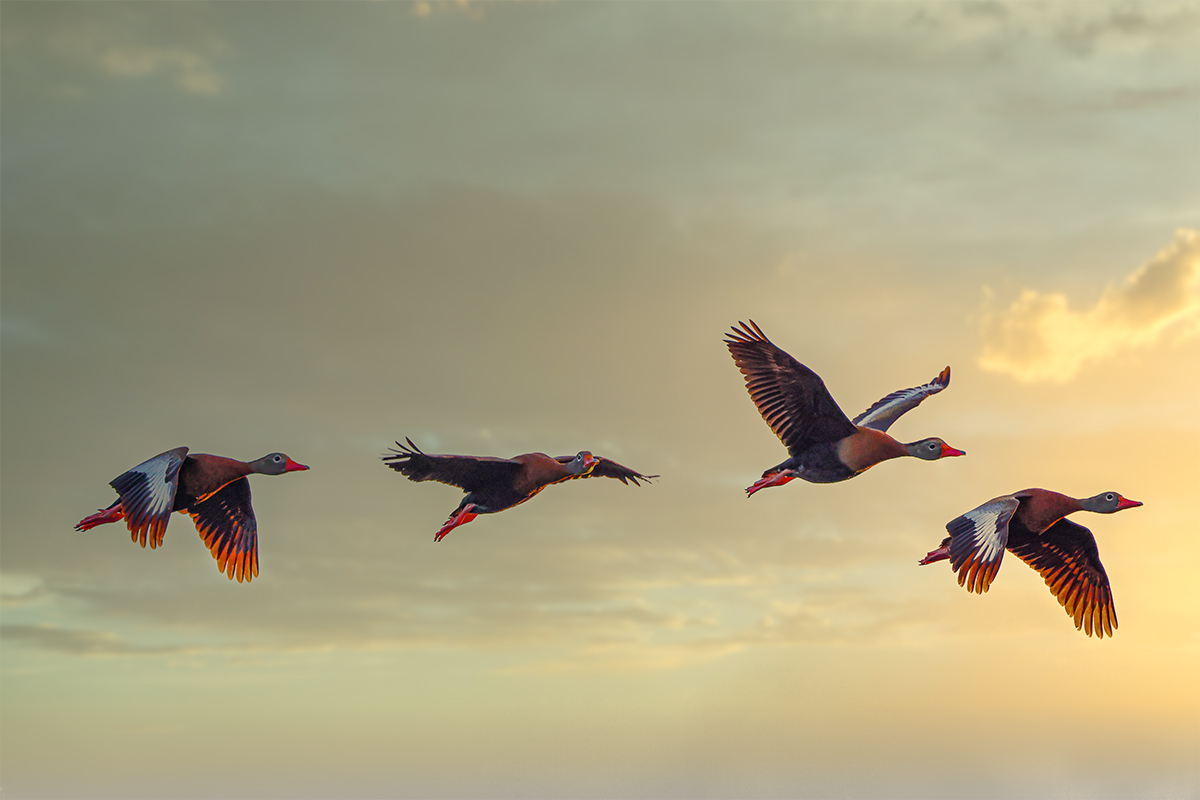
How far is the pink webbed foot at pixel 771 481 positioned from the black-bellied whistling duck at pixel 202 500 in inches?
257

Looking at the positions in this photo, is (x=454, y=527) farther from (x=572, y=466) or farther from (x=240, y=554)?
(x=240, y=554)

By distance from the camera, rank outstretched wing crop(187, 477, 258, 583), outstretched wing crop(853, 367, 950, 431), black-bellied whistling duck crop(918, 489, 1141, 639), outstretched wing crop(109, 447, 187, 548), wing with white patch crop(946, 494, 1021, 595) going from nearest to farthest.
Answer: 1. wing with white patch crop(946, 494, 1021, 595)
2. outstretched wing crop(109, 447, 187, 548)
3. black-bellied whistling duck crop(918, 489, 1141, 639)
4. outstretched wing crop(187, 477, 258, 583)
5. outstretched wing crop(853, 367, 950, 431)

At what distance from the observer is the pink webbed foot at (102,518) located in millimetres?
16547

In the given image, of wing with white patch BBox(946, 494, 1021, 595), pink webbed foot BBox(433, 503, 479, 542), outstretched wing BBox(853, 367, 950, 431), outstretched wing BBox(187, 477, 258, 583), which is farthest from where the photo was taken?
outstretched wing BBox(853, 367, 950, 431)

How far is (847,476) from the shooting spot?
51.9 ft

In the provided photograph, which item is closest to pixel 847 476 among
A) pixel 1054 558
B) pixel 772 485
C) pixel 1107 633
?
pixel 772 485

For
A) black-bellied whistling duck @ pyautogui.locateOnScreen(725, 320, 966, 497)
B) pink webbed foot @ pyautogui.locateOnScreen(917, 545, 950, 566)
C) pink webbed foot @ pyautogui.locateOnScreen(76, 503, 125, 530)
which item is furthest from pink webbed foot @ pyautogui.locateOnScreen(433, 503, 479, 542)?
pink webbed foot @ pyautogui.locateOnScreen(917, 545, 950, 566)

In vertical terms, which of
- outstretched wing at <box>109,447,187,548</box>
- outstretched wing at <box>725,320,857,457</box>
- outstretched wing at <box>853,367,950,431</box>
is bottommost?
outstretched wing at <box>109,447,187,548</box>

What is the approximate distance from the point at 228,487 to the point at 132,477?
2.67 metres

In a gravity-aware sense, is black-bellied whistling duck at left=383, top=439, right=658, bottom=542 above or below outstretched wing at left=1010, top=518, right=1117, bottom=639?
above

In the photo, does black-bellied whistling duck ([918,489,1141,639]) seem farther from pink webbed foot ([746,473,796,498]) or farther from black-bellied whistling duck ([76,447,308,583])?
black-bellied whistling duck ([76,447,308,583])

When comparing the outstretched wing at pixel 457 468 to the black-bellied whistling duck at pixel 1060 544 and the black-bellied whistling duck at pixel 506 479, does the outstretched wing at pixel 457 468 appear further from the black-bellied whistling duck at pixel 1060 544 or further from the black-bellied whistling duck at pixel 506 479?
the black-bellied whistling duck at pixel 1060 544

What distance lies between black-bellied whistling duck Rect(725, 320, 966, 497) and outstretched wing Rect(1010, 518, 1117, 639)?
5.62 ft

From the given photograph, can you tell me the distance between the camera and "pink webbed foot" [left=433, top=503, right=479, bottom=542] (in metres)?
16.0
